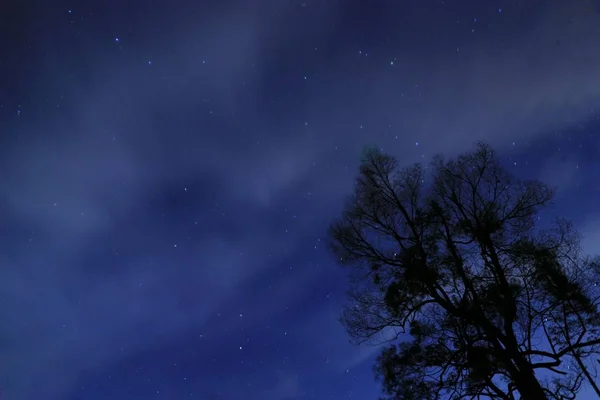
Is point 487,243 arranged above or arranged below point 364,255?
below

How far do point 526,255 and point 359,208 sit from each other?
557 centimetres

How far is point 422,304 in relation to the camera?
1271cm

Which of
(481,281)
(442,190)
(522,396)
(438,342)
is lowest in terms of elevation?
(522,396)

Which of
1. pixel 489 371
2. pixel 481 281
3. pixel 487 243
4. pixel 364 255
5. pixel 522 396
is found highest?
pixel 364 255

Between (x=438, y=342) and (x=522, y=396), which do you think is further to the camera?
(x=438, y=342)

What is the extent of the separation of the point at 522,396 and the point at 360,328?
4777 mm

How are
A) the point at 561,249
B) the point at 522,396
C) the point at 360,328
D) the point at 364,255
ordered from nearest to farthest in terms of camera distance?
1. the point at 522,396
2. the point at 561,249
3. the point at 360,328
4. the point at 364,255

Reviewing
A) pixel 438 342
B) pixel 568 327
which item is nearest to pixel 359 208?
pixel 438 342

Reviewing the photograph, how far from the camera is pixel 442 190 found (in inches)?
561

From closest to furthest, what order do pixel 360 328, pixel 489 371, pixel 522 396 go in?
pixel 522 396 < pixel 489 371 < pixel 360 328

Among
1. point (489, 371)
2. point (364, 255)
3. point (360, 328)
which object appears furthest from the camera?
point (364, 255)

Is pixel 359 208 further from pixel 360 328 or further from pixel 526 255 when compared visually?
pixel 526 255

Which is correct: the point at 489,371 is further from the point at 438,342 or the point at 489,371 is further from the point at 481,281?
the point at 481,281

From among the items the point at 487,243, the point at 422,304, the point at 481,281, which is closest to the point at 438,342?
the point at 422,304
